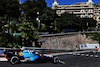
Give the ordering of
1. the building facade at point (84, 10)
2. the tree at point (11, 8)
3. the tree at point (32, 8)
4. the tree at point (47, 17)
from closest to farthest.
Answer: the tree at point (11, 8)
the tree at point (32, 8)
the tree at point (47, 17)
the building facade at point (84, 10)

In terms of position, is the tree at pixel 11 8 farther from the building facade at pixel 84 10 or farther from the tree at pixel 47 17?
the building facade at pixel 84 10

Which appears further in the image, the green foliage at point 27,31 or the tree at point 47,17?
the tree at point 47,17

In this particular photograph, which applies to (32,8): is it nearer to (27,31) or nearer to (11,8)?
(11,8)

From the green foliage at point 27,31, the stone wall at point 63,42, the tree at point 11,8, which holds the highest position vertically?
the tree at point 11,8

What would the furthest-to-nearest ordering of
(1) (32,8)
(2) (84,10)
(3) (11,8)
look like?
(2) (84,10), (1) (32,8), (3) (11,8)

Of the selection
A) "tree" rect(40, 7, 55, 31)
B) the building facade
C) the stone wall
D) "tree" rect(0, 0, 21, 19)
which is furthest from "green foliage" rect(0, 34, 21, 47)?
the building facade

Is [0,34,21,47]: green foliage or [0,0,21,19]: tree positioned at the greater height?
[0,0,21,19]: tree

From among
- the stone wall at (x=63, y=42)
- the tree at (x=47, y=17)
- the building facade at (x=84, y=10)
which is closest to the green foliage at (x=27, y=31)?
the stone wall at (x=63, y=42)

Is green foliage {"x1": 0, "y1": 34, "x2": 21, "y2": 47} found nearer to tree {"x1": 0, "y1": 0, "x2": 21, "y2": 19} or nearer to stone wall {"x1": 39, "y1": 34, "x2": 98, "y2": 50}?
stone wall {"x1": 39, "y1": 34, "x2": 98, "y2": 50}

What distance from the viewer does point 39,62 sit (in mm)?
15531

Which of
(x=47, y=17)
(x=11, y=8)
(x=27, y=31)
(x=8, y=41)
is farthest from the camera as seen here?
(x=47, y=17)

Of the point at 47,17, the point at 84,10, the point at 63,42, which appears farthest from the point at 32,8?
the point at 84,10

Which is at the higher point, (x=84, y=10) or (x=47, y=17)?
(x=84, y=10)

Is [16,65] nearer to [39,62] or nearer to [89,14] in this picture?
[39,62]
